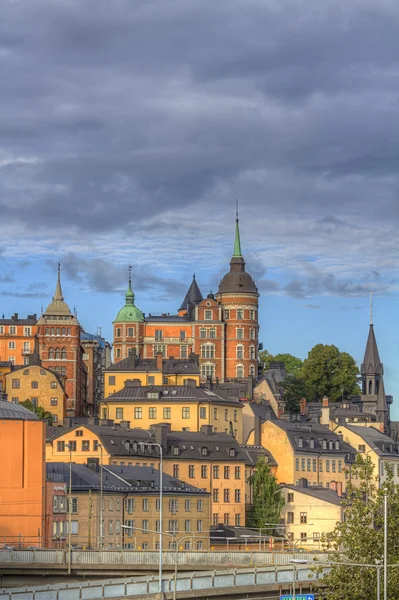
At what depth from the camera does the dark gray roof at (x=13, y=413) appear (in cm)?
13888

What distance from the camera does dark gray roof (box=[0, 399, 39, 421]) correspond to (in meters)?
139

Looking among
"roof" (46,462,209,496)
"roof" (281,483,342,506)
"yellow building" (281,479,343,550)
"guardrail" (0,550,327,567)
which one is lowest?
"guardrail" (0,550,327,567)

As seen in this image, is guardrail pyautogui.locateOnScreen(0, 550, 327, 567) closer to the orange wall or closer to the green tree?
the orange wall

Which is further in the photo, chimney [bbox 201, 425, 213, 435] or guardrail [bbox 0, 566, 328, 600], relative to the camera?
chimney [bbox 201, 425, 213, 435]

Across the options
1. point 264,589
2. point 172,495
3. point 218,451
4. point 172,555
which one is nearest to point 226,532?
point 172,495

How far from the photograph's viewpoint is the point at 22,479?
136 metres

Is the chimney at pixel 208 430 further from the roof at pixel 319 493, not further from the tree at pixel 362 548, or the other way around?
the tree at pixel 362 548

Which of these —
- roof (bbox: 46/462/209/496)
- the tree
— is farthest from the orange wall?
the tree

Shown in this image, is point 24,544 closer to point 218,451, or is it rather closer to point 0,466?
point 0,466

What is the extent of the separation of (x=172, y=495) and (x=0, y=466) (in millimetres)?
34783

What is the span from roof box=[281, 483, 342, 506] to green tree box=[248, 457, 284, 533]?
354 cm

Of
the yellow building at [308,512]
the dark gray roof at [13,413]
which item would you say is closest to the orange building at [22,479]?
the dark gray roof at [13,413]

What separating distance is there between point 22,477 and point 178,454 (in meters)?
49.9

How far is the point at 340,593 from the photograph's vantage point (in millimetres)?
93250
